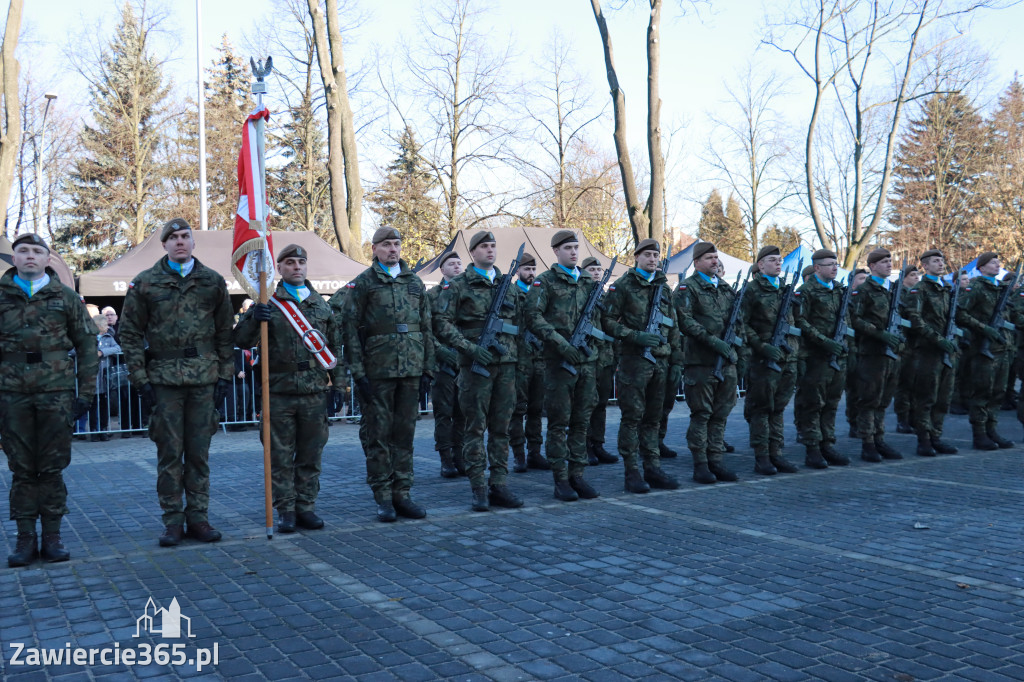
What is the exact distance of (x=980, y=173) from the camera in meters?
41.8

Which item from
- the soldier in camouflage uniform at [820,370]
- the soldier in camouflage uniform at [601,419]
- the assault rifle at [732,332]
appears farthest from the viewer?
the soldier in camouflage uniform at [601,419]

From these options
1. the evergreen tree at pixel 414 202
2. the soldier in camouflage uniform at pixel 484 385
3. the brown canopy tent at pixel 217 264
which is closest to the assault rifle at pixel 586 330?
the soldier in camouflage uniform at pixel 484 385

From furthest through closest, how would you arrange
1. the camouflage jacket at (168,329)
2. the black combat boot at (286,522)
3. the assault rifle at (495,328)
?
1. the assault rifle at (495,328)
2. the black combat boot at (286,522)
3. the camouflage jacket at (168,329)

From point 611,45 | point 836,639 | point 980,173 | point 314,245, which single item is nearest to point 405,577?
point 836,639

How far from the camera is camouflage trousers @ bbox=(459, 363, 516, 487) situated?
25.1 ft

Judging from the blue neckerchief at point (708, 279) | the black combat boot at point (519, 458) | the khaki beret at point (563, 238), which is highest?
the khaki beret at point (563, 238)

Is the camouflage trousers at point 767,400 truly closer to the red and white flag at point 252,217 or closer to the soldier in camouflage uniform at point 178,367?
the red and white flag at point 252,217

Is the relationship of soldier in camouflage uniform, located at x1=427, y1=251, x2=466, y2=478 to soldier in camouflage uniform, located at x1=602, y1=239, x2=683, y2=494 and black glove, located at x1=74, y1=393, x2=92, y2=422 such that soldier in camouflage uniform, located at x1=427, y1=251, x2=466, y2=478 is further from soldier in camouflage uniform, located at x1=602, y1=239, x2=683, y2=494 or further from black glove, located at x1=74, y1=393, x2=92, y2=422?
black glove, located at x1=74, y1=393, x2=92, y2=422

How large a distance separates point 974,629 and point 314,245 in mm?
15559

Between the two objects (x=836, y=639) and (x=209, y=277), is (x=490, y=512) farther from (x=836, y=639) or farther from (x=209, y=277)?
(x=836, y=639)

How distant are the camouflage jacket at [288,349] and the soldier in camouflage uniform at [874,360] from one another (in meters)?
6.08

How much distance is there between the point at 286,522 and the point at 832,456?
5860 millimetres

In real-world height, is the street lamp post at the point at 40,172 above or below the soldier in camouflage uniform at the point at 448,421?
above

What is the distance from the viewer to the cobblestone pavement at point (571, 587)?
4.15 metres
